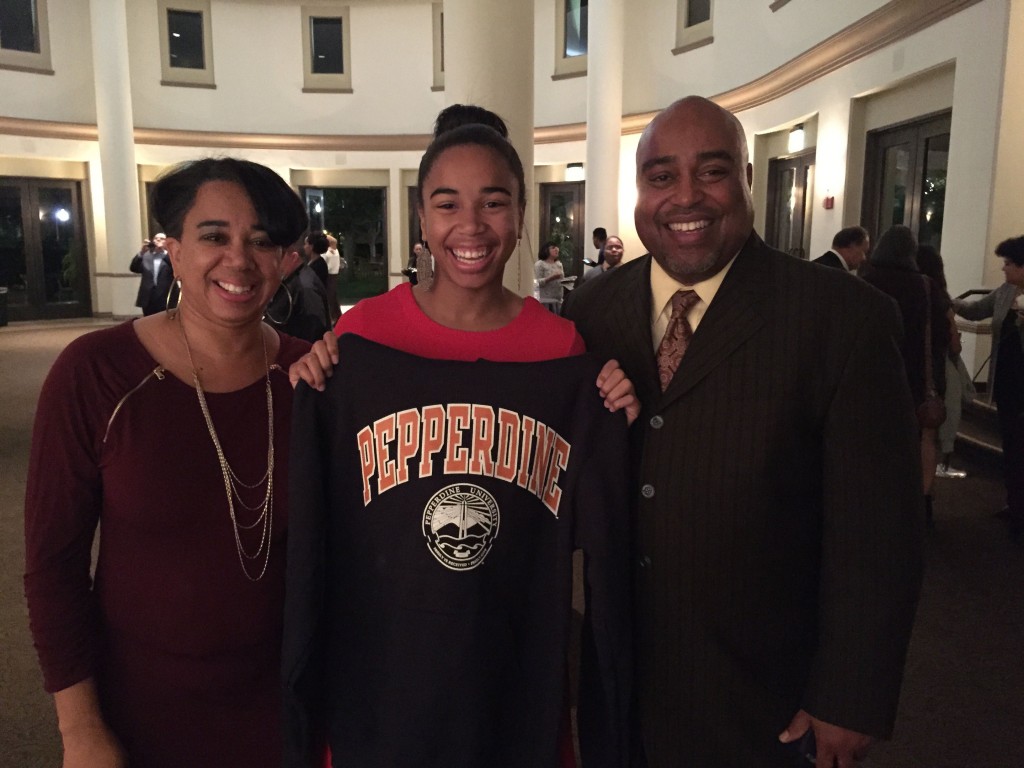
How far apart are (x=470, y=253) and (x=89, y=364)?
0.75 metres

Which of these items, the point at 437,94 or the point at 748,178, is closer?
the point at 748,178

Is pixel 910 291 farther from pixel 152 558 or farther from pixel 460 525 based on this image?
pixel 152 558

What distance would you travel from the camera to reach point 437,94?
1797 centimetres


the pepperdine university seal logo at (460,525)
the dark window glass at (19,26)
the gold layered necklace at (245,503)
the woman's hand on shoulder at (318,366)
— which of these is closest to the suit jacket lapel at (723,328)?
the pepperdine university seal logo at (460,525)

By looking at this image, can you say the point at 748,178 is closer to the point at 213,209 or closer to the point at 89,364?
the point at 213,209

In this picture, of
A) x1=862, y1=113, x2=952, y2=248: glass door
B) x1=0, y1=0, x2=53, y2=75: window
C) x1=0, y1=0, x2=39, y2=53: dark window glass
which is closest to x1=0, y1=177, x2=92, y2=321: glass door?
x1=0, y1=0, x2=53, y2=75: window

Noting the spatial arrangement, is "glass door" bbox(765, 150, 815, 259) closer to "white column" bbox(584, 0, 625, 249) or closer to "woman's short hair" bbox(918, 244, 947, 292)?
"white column" bbox(584, 0, 625, 249)

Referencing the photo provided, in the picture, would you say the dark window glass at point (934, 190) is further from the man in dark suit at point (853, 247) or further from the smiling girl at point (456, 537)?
the smiling girl at point (456, 537)

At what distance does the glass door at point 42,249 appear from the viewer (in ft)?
53.6

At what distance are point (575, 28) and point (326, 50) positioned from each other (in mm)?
5866

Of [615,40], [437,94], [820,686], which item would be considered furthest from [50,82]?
[820,686]

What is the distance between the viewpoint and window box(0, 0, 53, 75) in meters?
15.6

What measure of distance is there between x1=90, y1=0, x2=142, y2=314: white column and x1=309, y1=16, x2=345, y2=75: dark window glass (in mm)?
3872

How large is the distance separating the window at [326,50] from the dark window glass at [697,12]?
318 inches
